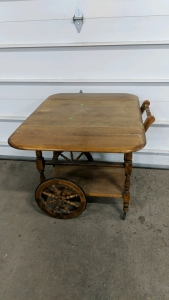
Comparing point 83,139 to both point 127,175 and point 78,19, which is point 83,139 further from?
point 78,19

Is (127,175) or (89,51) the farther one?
(89,51)

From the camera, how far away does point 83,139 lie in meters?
1.14

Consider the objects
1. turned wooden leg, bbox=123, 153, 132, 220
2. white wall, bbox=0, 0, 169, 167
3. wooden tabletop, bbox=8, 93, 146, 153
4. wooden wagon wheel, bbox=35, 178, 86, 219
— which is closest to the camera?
wooden tabletop, bbox=8, 93, 146, 153

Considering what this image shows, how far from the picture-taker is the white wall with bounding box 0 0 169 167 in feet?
4.92

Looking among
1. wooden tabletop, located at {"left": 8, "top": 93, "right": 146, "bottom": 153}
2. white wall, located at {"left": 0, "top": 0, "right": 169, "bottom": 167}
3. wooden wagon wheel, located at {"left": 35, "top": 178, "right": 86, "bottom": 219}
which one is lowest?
wooden wagon wheel, located at {"left": 35, "top": 178, "right": 86, "bottom": 219}

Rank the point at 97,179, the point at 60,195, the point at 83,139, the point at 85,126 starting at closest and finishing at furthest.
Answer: the point at 83,139, the point at 85,126, the point at 60,195, the point at 97,179

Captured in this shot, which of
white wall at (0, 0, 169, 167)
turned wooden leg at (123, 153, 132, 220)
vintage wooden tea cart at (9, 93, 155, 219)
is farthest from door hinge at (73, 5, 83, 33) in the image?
turned wooden leg at (123, 153, 132, 220)

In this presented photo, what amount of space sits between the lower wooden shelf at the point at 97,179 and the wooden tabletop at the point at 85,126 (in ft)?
1.50

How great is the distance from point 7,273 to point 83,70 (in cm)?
148

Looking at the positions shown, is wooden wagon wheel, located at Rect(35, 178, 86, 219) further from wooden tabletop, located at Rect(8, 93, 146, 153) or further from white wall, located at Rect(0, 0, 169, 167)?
white wall, located at Rect(0, 0, 169, 167)

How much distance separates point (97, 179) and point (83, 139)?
52 centimetres

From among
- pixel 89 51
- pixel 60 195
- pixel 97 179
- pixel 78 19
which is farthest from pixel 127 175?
pixel 78 19

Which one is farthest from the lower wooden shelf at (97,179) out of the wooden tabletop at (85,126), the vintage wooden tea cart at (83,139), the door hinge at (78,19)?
the door hinge at (78,19)

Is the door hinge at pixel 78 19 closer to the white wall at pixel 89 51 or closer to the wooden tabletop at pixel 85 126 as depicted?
the white wall at pixel 89 51
